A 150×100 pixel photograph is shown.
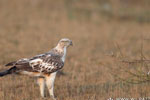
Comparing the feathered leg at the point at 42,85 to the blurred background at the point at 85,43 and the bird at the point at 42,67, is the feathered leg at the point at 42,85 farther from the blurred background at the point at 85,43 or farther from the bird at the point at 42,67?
the blurred background at the point at 85,43

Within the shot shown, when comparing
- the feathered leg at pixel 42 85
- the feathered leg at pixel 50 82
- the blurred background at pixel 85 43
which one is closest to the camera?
the feathered leg at pixel 50 82

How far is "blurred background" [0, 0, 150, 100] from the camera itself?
8.17 meters

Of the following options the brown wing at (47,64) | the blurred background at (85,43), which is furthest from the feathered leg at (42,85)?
the brown wing at (47,64)

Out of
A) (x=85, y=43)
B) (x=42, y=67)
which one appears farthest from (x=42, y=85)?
(x=85, y=43)

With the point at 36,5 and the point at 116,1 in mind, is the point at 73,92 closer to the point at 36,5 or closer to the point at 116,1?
the point at 36,5

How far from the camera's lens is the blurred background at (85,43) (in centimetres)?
817

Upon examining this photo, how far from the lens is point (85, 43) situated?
53.1 feet

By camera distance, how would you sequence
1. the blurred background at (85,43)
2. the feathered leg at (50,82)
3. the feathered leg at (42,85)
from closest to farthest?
the feathered leg at (50,82), the feathered leg at (42,85), the blurred background at (85,43)

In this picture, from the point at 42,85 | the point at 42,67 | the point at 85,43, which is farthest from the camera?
the point at 85,43

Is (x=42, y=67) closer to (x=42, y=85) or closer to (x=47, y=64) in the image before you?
(x=47, y=64)

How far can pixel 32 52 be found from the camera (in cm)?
1326

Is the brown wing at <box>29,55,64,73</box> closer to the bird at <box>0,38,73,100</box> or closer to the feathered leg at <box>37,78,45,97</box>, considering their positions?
the bird at <box>0,38,73,100</box>

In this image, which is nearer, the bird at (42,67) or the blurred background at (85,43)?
the bird at (42,67)

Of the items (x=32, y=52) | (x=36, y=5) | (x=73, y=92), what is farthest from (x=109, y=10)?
(x=73, y=92)
